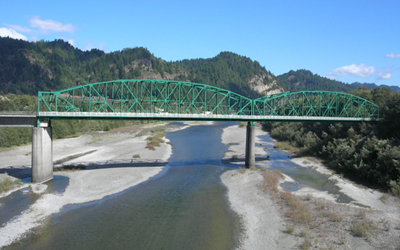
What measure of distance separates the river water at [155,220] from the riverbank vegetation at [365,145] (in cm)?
515

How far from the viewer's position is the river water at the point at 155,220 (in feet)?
72.0

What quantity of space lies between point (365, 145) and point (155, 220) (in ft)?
105

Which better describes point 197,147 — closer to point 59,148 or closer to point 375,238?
point 59,148

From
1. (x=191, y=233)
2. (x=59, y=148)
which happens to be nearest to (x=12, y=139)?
(x=59, y=148)

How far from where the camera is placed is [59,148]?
66250 mm

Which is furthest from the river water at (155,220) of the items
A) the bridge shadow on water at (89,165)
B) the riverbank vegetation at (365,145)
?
the bridge shadow on water at (89,165)

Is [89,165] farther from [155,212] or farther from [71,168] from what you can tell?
[155,212]

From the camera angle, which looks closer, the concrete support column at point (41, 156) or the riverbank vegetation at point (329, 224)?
the riverbank vegetation at point (329, 224)

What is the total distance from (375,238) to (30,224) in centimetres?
2596

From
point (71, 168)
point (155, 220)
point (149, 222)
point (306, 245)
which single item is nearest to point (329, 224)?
point (306, 245)

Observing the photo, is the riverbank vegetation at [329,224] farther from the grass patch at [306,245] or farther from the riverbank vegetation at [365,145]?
the riverbank vegetation at [365,145]

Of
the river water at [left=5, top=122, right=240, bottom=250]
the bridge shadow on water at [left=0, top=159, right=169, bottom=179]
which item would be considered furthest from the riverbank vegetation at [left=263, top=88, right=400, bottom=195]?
the bridge shadow on water at [left=0, top=159, right=169, bottom=179]

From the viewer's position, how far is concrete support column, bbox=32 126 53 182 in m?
37.5

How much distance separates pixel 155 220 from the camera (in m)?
26.2
